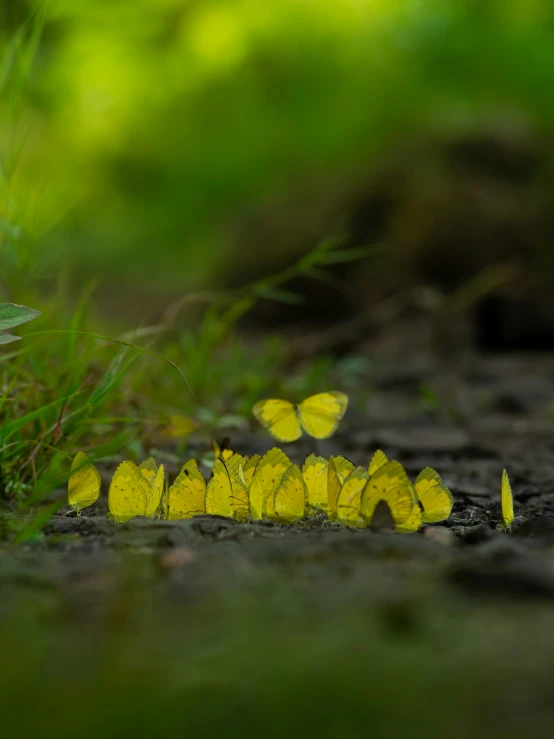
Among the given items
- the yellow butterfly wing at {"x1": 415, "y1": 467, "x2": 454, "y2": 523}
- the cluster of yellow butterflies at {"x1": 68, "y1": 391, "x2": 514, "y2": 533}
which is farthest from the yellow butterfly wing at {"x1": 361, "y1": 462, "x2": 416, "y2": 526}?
the yellow butterfly wing at {"x1": 415, "y1": 467, "x2": 454, "y2": 523}

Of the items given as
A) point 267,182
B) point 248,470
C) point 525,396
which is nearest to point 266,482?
point 248,470

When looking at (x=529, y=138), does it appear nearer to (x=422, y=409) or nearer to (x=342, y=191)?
(x=342, y=191)

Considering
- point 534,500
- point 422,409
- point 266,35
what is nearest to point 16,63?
point 534,500

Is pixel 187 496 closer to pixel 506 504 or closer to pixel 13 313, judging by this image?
pixel 13 313

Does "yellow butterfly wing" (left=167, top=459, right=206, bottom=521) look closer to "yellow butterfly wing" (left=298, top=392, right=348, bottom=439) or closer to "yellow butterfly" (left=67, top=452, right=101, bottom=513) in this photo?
"yellow butterfly" (left=67, top=452, right=101, bottom=513)

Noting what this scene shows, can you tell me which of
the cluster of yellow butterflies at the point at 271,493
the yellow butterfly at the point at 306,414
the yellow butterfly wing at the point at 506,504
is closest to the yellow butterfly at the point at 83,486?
the cluster of yellow butterflies at the point at 271,493
